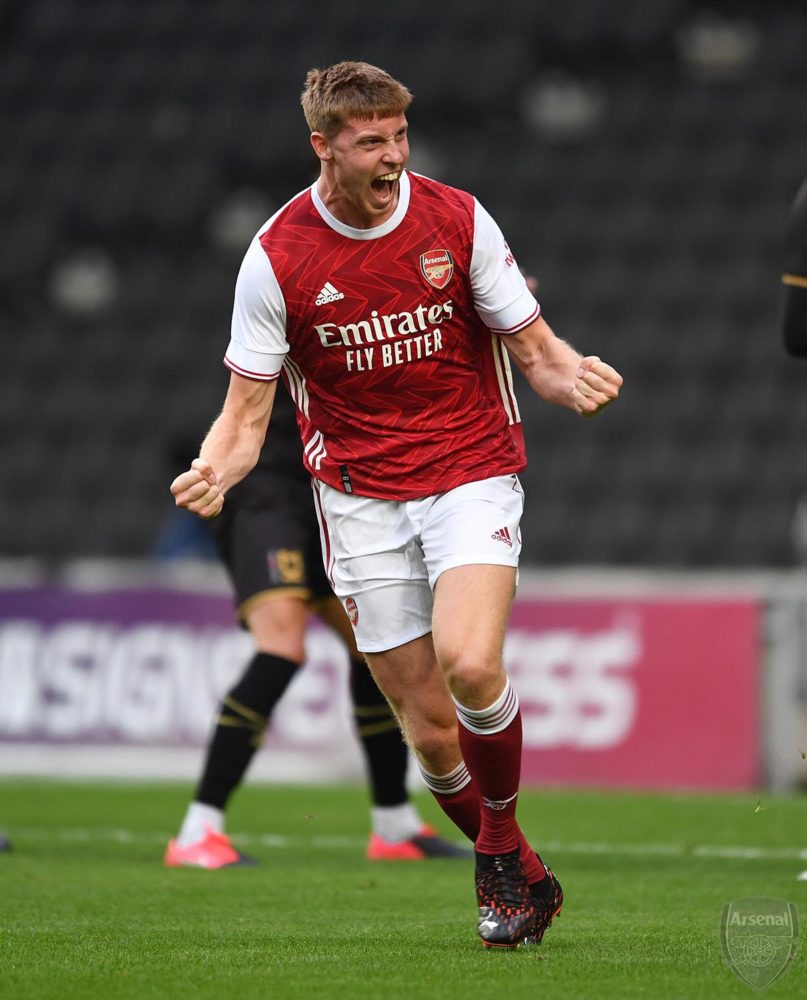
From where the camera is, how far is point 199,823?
6.39 metres

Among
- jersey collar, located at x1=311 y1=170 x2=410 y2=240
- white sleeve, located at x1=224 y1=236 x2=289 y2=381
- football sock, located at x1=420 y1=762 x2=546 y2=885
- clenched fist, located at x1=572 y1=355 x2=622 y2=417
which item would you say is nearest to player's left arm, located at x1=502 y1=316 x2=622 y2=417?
clenched fist, located at x1=572 y1=355 x2=622 y2=417

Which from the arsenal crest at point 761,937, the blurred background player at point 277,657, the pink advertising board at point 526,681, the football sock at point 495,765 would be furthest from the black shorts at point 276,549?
the pink advertising board at point 526,681

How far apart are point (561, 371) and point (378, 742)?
246cm

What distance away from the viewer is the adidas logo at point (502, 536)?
4.57 meters

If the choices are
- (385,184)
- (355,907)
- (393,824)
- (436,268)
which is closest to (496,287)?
(436,268)

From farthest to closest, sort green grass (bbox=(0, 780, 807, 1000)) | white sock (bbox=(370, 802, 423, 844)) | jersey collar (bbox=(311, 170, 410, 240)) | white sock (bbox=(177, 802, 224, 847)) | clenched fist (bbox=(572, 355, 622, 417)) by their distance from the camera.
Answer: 1. white sock (bbox=(370, 802, 423, 844))
2. white sock (bbox=(177, 802, 224, 847))
3. jersey collar (bbox=(311, 170, 410, 240))
4. clenched fist (bbox=(572, 355, 622, 417))
5. green grass (bbox=(0, 780, 807, 1000))

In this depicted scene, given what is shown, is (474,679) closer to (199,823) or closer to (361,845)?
(199,823)

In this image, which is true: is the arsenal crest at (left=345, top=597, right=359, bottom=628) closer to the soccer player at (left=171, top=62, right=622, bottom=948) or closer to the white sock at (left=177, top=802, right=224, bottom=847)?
the soccer player at (left=171, top=62, right=622, bottom=948)

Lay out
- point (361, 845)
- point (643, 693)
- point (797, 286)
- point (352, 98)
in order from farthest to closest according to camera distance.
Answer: point (643, 693) → point (361, 845) → point (797, 286) → point (352, 98)

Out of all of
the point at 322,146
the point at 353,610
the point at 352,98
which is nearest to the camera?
the point at 352,98

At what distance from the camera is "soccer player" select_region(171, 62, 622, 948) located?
14.8ft

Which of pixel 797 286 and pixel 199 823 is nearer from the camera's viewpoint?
pixel 797 286

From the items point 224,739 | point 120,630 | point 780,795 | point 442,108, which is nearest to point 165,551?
point 120,630

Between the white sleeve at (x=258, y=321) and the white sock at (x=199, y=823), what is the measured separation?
226 centimetres
